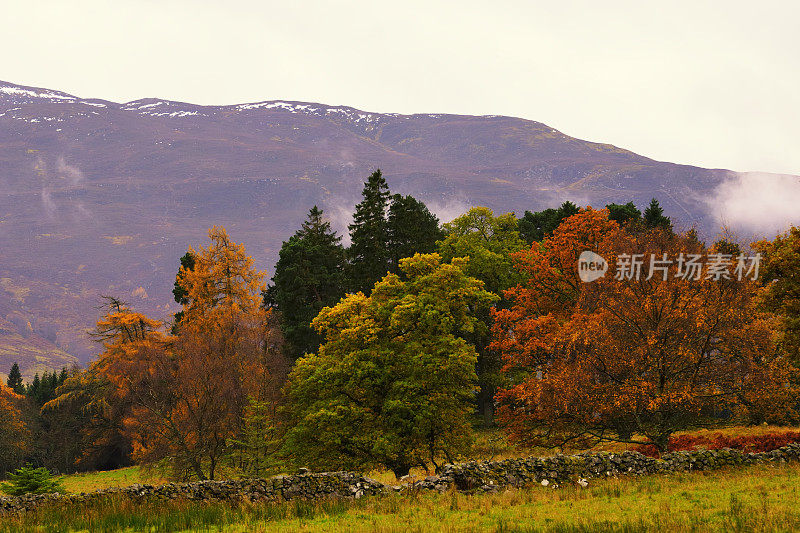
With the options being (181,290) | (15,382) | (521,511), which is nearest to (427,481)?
(521,511)

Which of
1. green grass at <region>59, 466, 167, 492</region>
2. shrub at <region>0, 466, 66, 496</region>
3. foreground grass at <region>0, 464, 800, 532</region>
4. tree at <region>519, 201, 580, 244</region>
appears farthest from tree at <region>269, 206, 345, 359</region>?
foreground grass at <region>0, 464, 800, 532</region>

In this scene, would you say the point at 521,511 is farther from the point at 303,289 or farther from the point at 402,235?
the point at 303,289

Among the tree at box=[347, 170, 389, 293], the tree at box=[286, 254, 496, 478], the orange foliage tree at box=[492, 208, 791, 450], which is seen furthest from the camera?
the tree at box=[347, 170, 389, 293]

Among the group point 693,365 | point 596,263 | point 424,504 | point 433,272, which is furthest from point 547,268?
point 424,504

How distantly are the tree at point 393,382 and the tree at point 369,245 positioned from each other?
1779 centimetres

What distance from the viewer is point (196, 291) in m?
53.7

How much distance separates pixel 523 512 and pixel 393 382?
58.4ft

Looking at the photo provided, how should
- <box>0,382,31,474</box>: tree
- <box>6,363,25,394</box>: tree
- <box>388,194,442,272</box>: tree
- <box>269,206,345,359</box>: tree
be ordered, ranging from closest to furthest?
<box>269,206,345,359</box>: tree < <box>388,194,442,272</box>: tree < <box>0,382,31,474</box>: tree < <box>6,363,25,394</box>: tree

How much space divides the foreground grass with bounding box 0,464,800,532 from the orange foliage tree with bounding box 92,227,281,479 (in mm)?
19061

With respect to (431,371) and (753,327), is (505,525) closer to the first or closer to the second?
(431,371)

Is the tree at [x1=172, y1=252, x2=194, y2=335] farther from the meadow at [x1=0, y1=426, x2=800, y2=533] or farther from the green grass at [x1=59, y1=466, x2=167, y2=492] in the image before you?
the meadow at [x1=0, y1=426, x2=800, y2=533]

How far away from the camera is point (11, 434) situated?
79625 mm

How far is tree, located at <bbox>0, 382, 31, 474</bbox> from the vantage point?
257 feet

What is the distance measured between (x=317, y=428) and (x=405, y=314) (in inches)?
332
